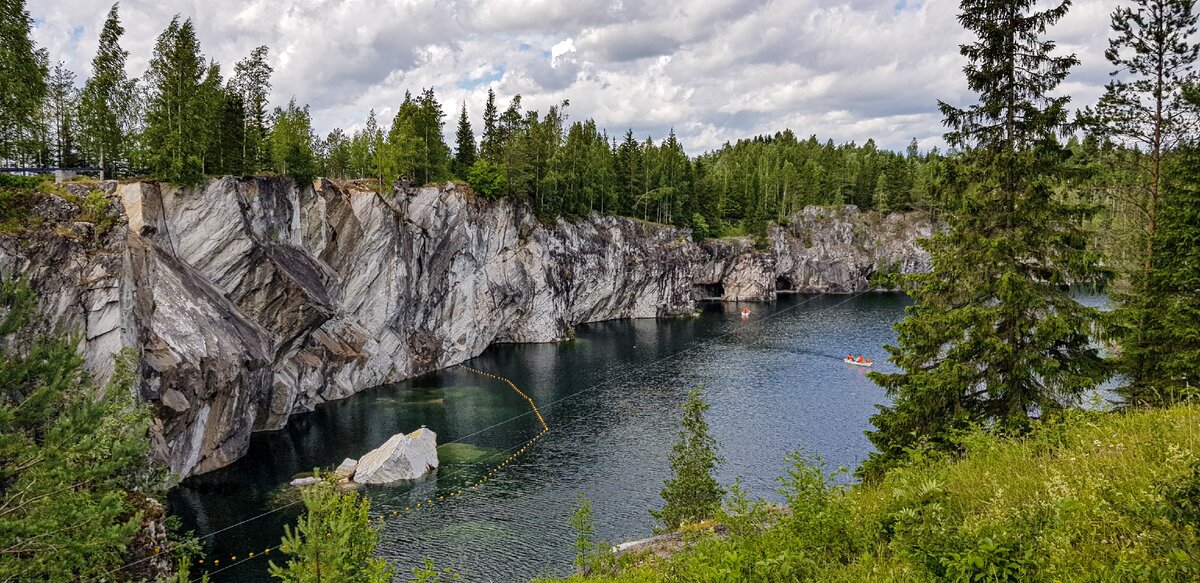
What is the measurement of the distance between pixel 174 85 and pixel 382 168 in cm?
2493

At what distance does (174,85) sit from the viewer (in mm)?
39938

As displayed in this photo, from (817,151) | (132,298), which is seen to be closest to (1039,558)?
(132,298)

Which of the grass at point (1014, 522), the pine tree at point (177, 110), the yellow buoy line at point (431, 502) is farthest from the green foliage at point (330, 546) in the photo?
the pine tree at point (177, 110)

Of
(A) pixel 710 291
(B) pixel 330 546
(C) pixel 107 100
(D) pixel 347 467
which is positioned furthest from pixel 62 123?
(A) pixel 710 291

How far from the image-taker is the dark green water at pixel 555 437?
3067 cm

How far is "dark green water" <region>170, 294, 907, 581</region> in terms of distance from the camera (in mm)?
30672

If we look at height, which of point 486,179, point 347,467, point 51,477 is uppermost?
point 486,179

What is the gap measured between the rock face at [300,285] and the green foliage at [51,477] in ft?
12.3

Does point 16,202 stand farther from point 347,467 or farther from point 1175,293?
point 1175,293

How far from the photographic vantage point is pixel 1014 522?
712 centimetres

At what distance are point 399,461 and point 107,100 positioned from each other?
1157 inches

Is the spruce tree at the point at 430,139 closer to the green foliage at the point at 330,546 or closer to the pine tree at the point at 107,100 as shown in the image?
the pine tree at the point at 107,100

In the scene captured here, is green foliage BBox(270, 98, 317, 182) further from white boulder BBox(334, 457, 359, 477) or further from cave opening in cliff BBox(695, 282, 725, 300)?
cave opening in cliff BBox(695, 282, 725, 300)

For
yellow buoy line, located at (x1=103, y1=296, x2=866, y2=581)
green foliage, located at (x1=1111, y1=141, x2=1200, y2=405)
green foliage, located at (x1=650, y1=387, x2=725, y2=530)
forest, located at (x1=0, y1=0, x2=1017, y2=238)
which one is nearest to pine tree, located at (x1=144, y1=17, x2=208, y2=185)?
forest, located at (x1=0, y1=0, x2=1017, y2=238)
